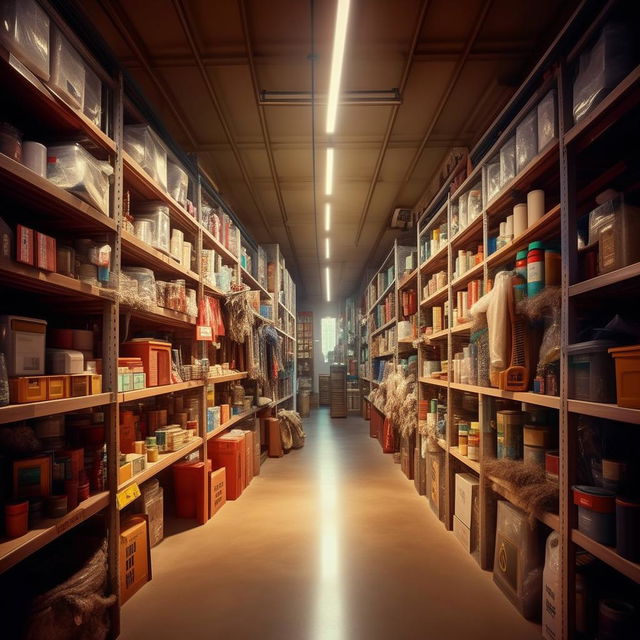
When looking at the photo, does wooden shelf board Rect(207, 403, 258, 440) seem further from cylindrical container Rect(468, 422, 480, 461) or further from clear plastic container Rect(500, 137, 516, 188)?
clear plastic container Rect(500, 137, 516, 188)

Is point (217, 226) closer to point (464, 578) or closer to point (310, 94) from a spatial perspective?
point (310, 94)

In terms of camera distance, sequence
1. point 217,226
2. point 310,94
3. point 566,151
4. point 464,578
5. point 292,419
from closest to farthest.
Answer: point 566,151, point 464,578, point 310,94, point 217,226, point 292,419

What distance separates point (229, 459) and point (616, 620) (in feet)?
12.4

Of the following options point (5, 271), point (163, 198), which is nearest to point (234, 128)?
point (163, 198)

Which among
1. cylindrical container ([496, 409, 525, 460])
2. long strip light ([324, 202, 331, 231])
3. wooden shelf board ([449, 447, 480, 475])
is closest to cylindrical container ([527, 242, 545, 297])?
cylindrical container ([496, 409, 525, 460])

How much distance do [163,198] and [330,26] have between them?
6.59ft

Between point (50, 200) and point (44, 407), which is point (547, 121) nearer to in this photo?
point (50, 200)

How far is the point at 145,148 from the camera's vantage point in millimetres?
3002

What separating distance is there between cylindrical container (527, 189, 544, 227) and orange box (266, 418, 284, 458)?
5.58 metres

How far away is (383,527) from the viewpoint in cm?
394

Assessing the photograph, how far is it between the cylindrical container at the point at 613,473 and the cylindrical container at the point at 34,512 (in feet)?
8.52

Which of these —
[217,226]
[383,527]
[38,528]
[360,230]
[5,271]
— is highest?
[360,230]

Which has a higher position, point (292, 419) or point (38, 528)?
point (38, 528)

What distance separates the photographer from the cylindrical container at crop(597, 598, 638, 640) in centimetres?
182
